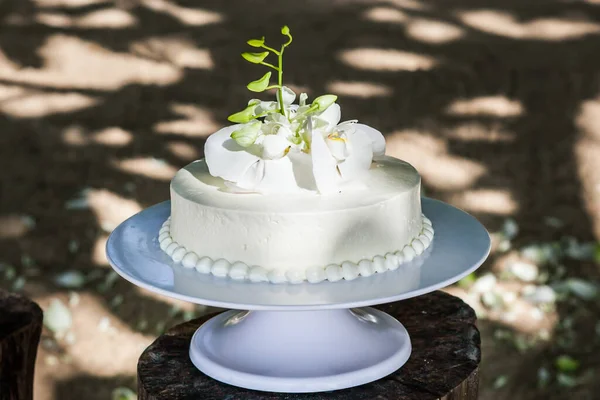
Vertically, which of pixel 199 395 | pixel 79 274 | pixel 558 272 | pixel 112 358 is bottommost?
pixel 112 358

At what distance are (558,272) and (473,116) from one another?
1.75 feet

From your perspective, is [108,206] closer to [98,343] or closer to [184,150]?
[184,150]

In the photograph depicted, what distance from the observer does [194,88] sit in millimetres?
2730

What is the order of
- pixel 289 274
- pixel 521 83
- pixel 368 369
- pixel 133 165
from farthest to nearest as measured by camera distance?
pixel 133 165 → pixel 521 83 → pixel 368 369 → pixel 289 274

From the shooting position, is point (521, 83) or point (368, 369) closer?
point (368, 369)

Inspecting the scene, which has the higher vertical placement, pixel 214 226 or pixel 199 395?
pixel 214 226

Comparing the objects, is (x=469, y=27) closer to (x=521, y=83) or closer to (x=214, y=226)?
(x=521, y=83)

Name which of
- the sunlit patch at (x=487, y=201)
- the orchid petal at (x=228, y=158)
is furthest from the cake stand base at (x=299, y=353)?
the sunlit patch at (x=487, y=201)

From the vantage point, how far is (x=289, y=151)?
1.49 metres

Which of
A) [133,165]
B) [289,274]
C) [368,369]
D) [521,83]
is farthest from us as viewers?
[133,165]

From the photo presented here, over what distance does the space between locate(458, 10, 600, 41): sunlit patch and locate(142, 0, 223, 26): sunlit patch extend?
0.75 m

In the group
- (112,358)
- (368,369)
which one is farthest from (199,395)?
(112,358)

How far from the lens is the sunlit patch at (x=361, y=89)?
2664 mm

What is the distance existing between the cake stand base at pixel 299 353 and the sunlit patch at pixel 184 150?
1184 millimetres
